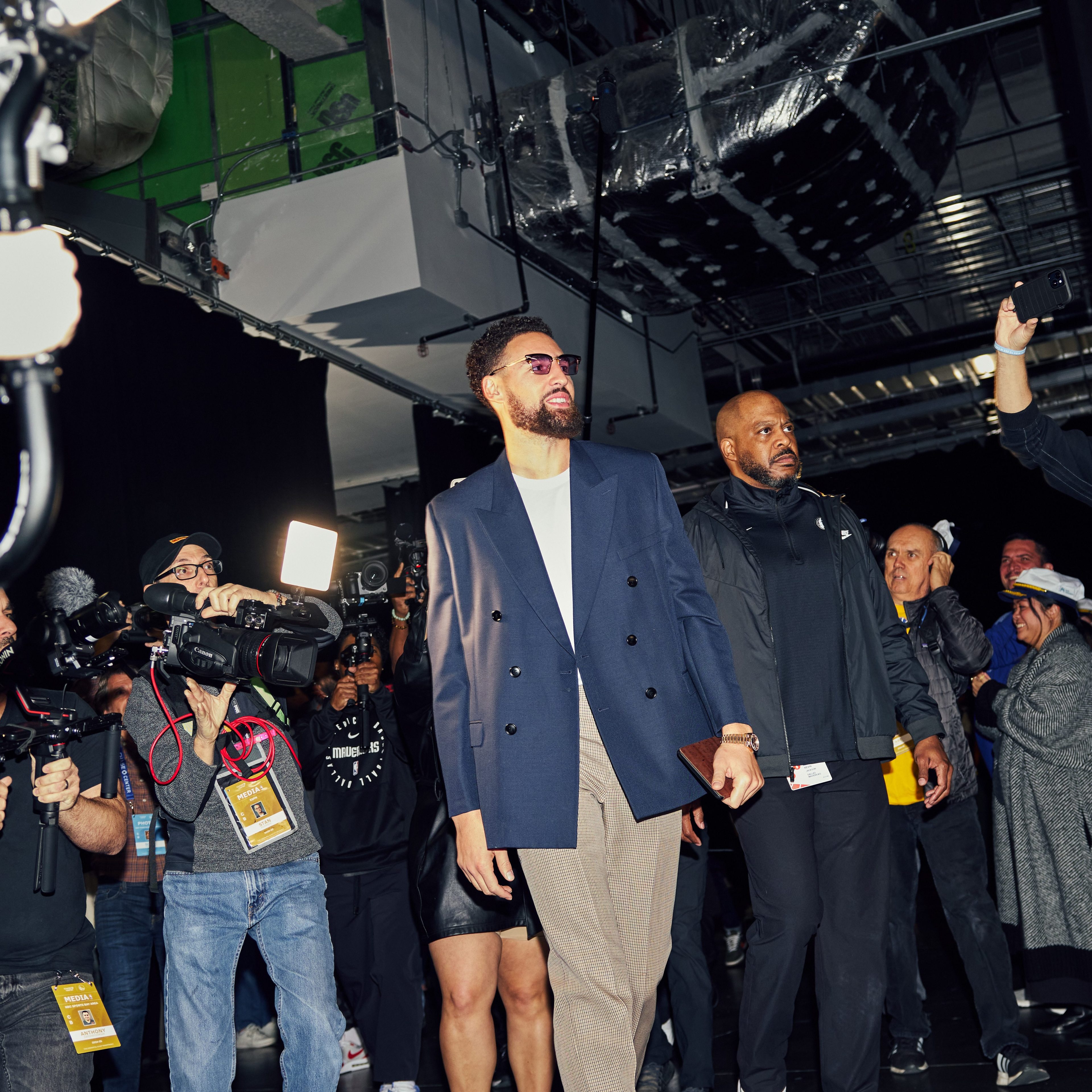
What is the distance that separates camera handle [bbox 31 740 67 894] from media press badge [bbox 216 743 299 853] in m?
0.53

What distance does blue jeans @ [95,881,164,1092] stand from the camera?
400cm

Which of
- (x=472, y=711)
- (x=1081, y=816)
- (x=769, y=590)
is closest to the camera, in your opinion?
(x=472, y=711)

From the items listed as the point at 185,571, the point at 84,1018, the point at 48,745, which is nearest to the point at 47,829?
the point at 48,745

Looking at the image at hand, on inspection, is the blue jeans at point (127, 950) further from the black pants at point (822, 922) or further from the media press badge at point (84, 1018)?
the black pants at point (822, 922)

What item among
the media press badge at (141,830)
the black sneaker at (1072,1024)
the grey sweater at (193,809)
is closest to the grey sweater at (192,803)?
Result: the grey sweater at (193,809)

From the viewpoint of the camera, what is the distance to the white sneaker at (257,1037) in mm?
5301

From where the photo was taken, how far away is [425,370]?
7.42 meters

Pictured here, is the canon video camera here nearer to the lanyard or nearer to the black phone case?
the lanyard

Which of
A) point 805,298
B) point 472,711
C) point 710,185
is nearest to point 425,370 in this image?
point 710,185

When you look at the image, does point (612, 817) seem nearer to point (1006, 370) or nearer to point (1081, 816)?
point (1006, 370)

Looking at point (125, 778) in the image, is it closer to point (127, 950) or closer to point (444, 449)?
point (127, 950)

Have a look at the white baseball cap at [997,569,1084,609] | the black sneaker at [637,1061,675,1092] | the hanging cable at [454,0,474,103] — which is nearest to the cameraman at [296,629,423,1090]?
the black sneaker at [637,1061,675,1092]

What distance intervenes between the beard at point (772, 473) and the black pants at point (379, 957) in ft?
6.08

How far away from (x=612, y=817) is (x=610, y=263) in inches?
209
